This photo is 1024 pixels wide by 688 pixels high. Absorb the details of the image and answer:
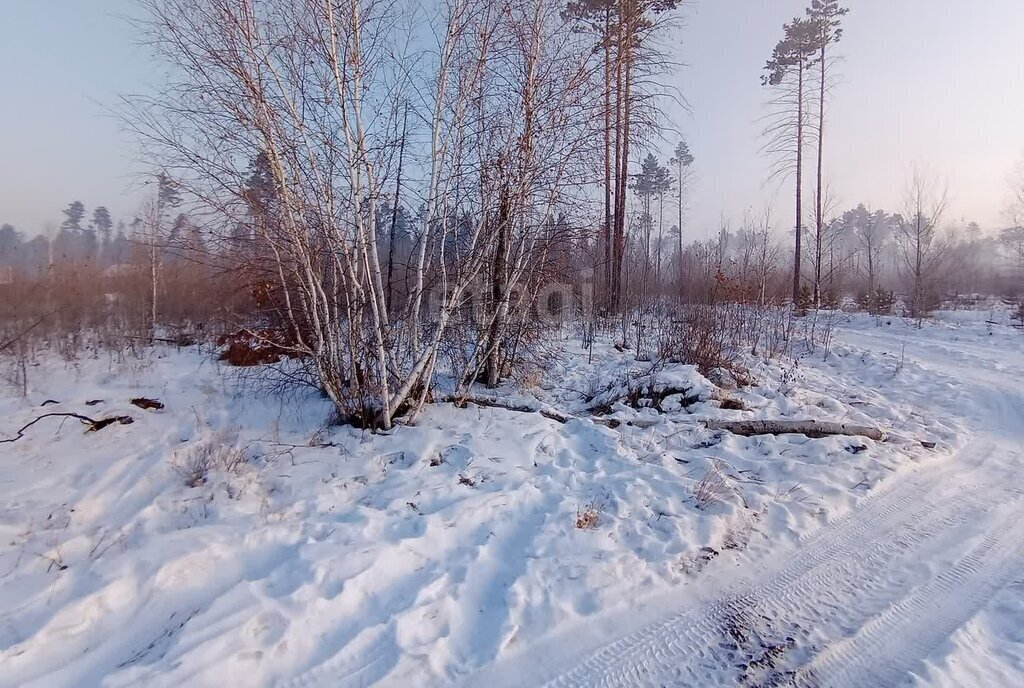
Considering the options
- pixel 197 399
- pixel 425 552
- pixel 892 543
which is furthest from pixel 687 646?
pixel 197 399

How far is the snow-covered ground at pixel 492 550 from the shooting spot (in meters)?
2.38

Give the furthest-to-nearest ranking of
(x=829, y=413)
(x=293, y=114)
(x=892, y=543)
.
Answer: (x=829, y=413), (x=293, y=114), (x=892, y=543)

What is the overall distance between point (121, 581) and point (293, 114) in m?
4.10

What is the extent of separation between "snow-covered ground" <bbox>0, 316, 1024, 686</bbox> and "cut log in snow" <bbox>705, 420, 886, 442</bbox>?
0.65ft

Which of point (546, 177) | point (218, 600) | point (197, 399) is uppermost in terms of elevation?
point (546, 177)

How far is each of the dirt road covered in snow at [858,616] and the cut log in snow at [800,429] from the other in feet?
3.43

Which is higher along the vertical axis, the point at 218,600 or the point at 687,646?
the point at 218,600

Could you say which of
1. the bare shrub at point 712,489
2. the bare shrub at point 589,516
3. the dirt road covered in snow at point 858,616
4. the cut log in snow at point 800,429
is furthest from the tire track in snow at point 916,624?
the cut log in snow at point 800,429

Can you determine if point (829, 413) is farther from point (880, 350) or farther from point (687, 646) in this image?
point (880, 350)

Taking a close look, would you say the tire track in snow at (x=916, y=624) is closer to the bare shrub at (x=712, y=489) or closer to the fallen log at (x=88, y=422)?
the bare shrub at (x=712, y=489)

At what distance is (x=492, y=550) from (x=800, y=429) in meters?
4.18

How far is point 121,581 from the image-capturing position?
8.82 feet

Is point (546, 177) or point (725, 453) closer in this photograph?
point (725, 453)

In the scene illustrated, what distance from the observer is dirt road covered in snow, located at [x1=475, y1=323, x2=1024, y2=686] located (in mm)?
2355
